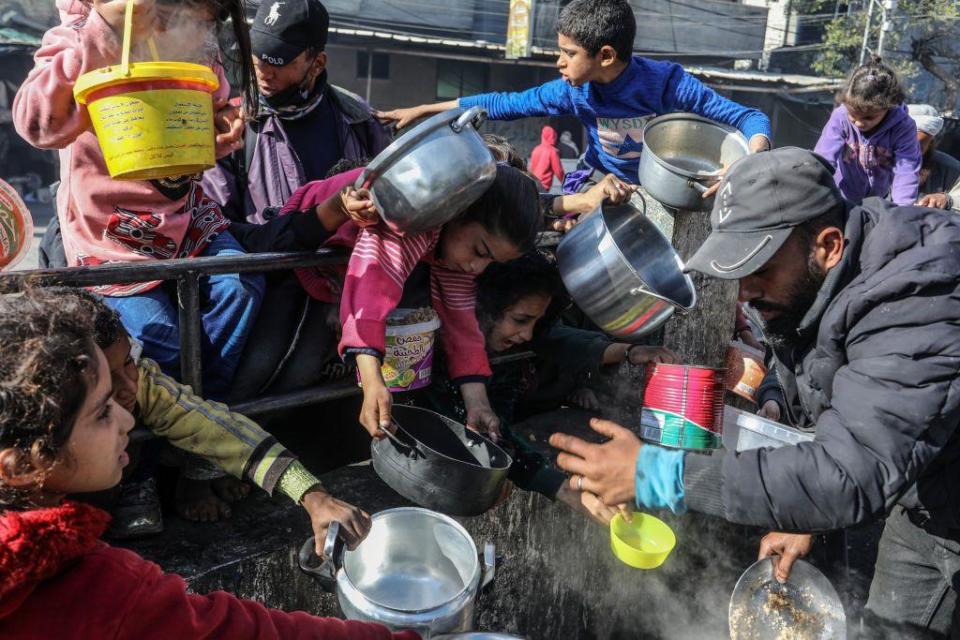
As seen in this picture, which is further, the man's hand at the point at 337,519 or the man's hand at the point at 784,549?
the man's hand at the point at 784,549

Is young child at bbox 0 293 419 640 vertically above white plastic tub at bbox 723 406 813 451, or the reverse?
young child at bbox 0 293 419 640

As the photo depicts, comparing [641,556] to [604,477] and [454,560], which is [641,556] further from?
[454,560]

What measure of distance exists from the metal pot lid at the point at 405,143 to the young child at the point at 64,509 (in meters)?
1.01

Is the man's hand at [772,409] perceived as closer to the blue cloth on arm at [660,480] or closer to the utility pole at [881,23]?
the blue cloth on arm at [660,480]

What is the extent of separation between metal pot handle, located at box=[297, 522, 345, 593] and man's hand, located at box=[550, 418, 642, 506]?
2.01 ft

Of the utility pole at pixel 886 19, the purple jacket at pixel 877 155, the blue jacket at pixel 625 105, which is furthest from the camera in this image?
the utility pole at pixel 886 19

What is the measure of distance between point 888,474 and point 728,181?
95 centimetres

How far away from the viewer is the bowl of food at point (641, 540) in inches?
88.4

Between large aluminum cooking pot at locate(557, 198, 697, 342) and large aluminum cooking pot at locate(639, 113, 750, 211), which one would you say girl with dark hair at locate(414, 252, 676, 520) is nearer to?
large aluminum cooking pot at locate(557, 198, 697, 342)

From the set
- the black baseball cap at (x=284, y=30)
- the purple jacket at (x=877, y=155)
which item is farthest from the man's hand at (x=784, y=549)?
the purple jacket at (x=877, y=155)

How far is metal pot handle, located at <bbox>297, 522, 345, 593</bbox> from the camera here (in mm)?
1888

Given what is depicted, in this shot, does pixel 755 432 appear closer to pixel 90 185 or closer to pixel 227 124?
pixel 227 124

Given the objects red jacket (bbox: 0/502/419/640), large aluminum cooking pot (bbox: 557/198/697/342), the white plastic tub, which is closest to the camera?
red jacket (bbox: 0/502/419/640)

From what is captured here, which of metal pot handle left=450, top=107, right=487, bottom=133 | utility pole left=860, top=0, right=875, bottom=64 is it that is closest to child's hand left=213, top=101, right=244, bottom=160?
metal pot handle left=450, top=107, right=487, bottom=133
